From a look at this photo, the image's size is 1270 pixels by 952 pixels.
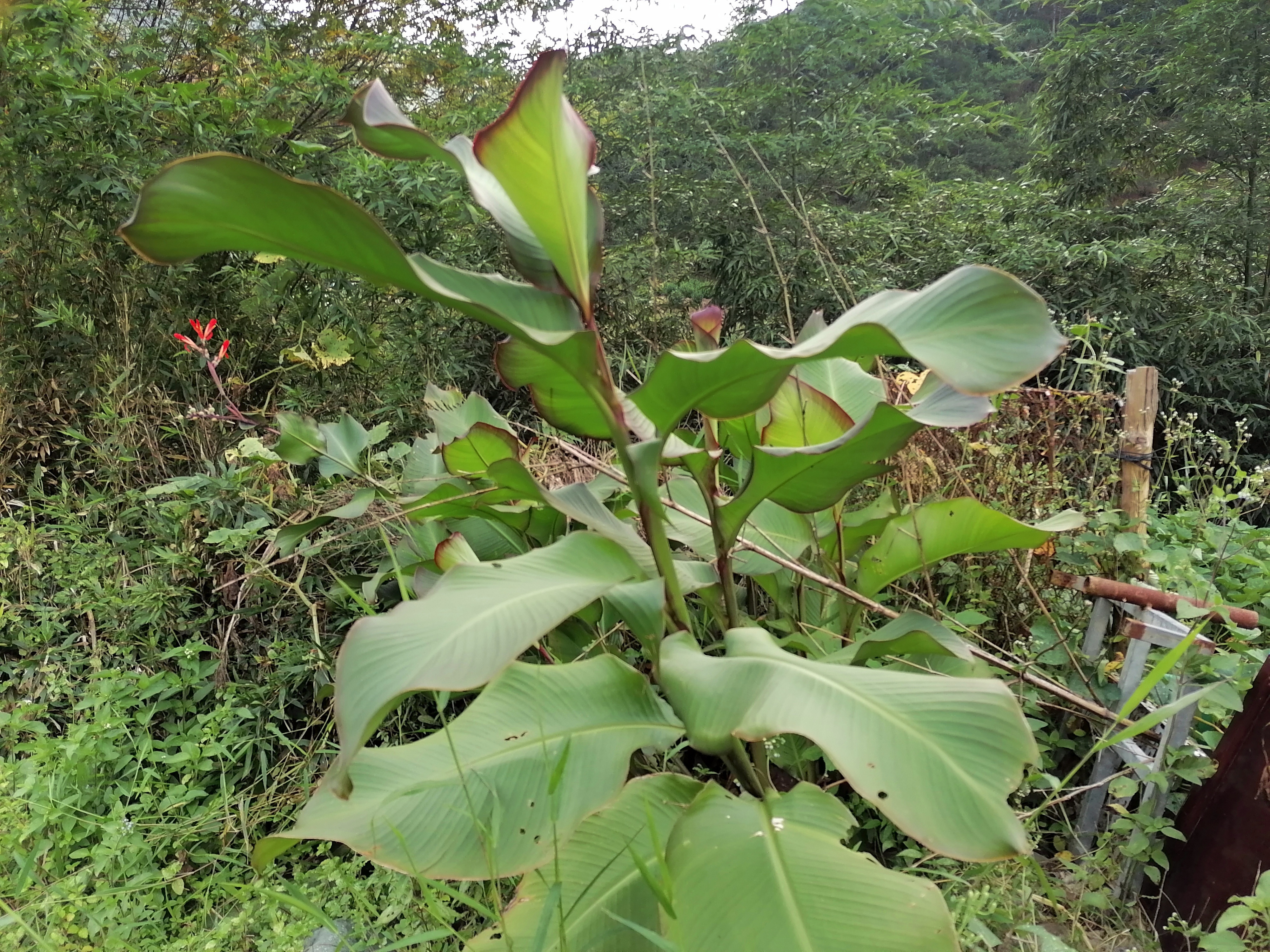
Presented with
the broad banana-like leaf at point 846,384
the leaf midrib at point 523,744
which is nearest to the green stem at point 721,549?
the leaf midrib at point 523,744

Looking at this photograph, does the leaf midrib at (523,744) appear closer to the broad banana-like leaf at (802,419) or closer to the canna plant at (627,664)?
the canna plant at (627,664)

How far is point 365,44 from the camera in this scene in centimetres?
313

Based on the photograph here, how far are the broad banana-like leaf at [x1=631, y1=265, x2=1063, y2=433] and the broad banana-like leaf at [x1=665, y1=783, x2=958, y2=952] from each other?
18.3 inches

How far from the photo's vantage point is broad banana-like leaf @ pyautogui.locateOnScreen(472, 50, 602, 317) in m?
0.74

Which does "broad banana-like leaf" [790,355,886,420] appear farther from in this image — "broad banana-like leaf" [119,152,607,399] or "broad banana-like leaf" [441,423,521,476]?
"broad banana-like leaf" [119,152,607,399]

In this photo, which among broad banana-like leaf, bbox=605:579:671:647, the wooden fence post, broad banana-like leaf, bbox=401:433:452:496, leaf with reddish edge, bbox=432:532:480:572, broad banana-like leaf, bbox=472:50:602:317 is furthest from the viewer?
broad banana-like leaf, bbox=401:433:452:496

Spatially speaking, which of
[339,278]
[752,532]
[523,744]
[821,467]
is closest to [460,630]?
[523,744]

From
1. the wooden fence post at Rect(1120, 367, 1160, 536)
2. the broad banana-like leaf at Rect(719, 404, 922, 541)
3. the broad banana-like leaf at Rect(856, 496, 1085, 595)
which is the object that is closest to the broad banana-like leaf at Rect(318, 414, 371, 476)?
the broad banana-like leaf at Rect(719, 404, 922, 541)

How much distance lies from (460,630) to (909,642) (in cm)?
61

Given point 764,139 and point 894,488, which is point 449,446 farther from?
point 764,139

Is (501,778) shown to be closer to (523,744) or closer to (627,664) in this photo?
(523,744)

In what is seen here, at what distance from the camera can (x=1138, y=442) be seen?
1399 mm

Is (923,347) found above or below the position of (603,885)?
above

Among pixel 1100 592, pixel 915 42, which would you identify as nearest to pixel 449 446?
pixel 1100 592
